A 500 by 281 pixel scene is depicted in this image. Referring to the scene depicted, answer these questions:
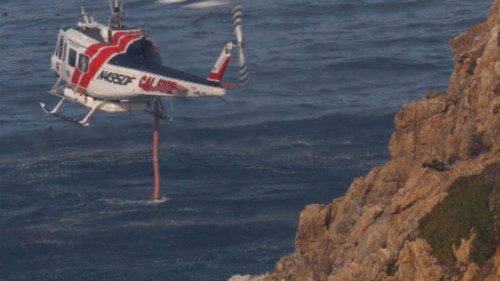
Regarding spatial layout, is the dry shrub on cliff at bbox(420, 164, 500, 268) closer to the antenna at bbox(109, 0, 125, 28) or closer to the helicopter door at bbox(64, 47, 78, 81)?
the antenna at bbox(109, 0, 125, 28)

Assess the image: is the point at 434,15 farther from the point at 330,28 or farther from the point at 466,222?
the point at 466,222

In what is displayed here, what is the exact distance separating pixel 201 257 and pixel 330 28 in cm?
5364

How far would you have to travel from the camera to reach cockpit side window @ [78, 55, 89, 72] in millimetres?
62250

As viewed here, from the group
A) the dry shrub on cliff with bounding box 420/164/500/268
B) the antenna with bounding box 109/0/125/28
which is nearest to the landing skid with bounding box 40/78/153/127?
the antenna with bounding box 109/0/125/28

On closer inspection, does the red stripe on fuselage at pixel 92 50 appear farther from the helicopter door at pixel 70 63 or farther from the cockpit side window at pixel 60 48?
the cockpit side window at pixel 60 48

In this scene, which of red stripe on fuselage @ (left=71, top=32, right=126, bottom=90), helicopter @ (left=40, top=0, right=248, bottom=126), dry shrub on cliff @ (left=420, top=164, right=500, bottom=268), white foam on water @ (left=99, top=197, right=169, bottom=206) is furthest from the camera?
white foam on water @ (left=99, top=197, right=169, bottom=206)

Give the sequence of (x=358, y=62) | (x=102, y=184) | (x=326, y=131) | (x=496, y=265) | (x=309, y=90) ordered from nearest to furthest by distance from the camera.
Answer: (x=496, y=265) → (x=102, y=184) → (x=326, y=131) → (x=309, y=90) → (x=358, y=62)

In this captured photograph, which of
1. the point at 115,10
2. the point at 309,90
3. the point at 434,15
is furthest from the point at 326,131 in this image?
the point at 434,15

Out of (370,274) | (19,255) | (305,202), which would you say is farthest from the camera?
(305,202)

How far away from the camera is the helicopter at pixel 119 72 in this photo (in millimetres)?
58938

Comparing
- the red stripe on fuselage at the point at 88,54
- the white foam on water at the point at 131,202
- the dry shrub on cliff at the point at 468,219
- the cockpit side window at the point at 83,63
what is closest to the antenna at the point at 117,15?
the red stripe on fuselage at the point at 88,54

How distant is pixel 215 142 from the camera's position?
8294 centimetres

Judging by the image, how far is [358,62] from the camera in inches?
4003

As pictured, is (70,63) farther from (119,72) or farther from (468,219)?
(468,219)
